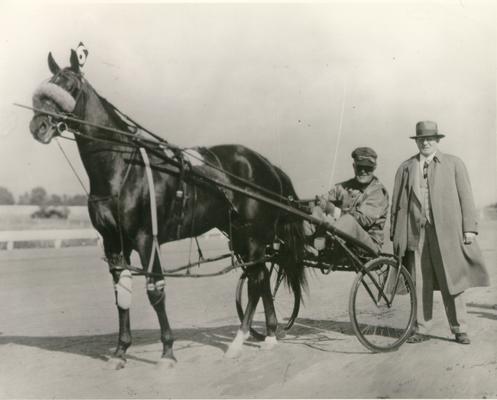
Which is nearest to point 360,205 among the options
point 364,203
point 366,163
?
point 364,203

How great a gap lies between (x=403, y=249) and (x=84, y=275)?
7575 mm

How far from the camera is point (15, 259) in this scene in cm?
1469

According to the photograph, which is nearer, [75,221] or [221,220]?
[221,220]

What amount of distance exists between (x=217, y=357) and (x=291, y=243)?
1.53 metres

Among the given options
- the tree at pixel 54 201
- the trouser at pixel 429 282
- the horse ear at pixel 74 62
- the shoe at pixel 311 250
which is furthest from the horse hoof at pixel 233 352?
the tree at pixel 54 201

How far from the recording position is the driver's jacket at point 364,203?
20.0 ft

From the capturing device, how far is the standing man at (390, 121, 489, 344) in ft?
19.7

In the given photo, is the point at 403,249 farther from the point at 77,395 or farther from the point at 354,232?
the point at 77,395

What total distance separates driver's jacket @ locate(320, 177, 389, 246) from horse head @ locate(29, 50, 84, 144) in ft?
9.37

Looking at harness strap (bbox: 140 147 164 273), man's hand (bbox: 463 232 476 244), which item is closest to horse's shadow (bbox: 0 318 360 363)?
harness strap (bbox: 140 147 164 273)

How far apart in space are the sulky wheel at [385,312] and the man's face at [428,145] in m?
1.20

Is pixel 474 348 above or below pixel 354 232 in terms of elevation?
below

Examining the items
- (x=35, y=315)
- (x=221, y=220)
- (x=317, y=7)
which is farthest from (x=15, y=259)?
(x=317, y=7)

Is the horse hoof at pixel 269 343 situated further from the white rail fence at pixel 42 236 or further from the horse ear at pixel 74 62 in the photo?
the white rail fence at pixel 42 236
